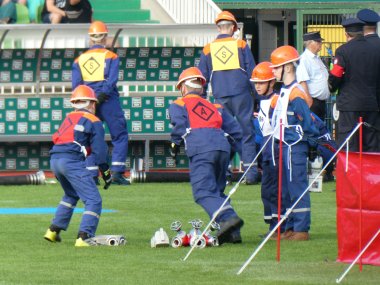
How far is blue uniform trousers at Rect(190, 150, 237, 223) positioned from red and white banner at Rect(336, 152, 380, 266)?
191cm

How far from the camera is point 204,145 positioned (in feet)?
43.7

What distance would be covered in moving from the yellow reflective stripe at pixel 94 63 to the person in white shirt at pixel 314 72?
2883 millimetres

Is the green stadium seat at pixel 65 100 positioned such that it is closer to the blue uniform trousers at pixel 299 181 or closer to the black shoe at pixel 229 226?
the blue uniform trousers at pixel 299 181

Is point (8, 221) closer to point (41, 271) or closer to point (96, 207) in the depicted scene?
point (96, 207)

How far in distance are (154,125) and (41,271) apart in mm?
11761

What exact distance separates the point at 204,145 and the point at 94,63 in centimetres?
718

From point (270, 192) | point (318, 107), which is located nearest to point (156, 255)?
point (270, 192)

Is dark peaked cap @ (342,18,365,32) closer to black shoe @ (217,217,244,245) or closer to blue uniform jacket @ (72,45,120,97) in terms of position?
black shoe @ (217,217,244,245)

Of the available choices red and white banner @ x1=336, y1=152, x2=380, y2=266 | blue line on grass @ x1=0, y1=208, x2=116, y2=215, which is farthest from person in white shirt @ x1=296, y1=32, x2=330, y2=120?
red and white banner @ x1=336, y1=152, x2=380, y2=266

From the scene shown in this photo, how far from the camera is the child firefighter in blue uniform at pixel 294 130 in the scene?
13492 mm

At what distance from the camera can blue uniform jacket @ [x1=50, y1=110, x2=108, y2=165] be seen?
13.8m

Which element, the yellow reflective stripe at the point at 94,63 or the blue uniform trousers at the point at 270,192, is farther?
the yellow reflective stripe at the point at 94,63

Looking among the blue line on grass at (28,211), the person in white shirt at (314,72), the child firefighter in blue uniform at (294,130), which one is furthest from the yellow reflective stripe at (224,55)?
the child firefighter in blue uniform at (294,130)

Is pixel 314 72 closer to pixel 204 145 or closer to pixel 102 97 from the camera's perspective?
pixel 102 97
